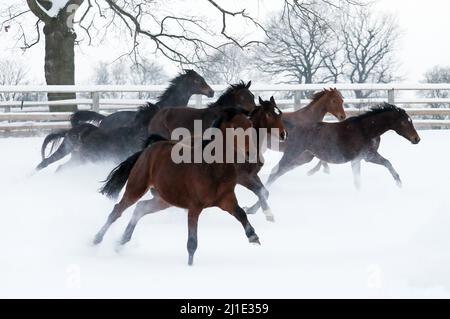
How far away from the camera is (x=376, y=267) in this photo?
5.57 meters

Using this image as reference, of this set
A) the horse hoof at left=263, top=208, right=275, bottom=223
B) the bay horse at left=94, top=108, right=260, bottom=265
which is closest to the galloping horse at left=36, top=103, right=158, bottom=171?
the horse hoof at left=263, top=208, right=275, bottom=223

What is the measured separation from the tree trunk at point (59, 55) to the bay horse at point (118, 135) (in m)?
6.75

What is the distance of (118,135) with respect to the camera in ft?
34.0

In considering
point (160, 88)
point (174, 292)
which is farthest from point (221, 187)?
point (160, 88)

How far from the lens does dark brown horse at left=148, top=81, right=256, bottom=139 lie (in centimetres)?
896

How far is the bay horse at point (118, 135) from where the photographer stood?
10320 millimetres

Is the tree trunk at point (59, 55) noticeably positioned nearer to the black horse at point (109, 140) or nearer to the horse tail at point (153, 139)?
the black horse at point (109, 140)

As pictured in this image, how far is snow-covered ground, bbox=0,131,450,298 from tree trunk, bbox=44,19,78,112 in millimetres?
7523

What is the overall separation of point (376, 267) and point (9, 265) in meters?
2.77

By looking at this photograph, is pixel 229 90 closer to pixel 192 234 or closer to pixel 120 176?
pixel 120 176

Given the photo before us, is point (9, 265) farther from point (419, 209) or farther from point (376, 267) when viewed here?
point (419, 209)

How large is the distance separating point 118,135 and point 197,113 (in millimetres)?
1246

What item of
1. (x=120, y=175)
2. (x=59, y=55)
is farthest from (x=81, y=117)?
(x=59, y=55)

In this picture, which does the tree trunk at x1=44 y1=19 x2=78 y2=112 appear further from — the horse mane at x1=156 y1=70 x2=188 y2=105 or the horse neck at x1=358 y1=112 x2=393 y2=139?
the horse neck at x1=358 y1=112 x2=393 y2=139
